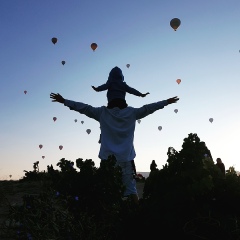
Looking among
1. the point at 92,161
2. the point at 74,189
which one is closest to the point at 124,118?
the point at 92,161

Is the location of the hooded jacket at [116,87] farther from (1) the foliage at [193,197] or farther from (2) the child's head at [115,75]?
(1) the foliage at [193,197]

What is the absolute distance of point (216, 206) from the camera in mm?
3346

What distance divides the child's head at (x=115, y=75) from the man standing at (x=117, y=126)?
2.76ft

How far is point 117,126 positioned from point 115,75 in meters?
1.26

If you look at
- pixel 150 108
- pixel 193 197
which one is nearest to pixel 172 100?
pixel 150 108

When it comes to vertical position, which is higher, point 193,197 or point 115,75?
point 115,75

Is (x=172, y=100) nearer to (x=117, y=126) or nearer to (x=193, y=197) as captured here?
(x=117, y=126)

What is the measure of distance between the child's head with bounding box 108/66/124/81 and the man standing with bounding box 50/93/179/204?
84cm

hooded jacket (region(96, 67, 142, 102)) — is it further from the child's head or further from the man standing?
the man standing

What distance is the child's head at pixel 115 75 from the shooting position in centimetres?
714

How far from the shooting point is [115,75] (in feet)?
23.5

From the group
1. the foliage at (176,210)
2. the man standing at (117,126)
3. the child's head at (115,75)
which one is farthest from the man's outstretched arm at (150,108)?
the foliage at (176,210)

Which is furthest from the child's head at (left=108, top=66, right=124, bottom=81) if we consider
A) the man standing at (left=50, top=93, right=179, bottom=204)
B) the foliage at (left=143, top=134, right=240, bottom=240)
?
the foliage at (left=143, top=134, right=240, bottom=240)

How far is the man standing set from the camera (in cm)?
632
